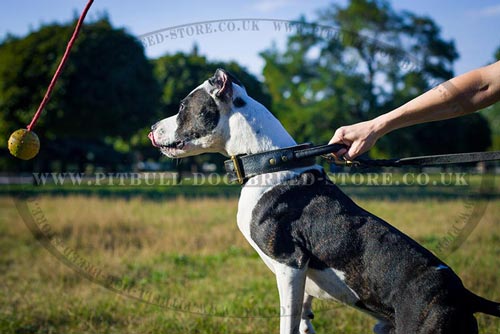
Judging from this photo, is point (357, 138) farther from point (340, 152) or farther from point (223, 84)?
point (223, 84)

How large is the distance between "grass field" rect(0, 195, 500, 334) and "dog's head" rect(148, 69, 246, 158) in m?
1.90

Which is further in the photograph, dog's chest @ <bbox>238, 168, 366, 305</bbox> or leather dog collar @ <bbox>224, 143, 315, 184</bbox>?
leather dog collar @ <bbox>224, 143, 315, 184</bbox>

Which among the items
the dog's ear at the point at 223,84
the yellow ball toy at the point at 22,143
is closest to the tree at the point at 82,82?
the yellow ball toy at the point at 22,143

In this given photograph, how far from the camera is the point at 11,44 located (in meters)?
16.2

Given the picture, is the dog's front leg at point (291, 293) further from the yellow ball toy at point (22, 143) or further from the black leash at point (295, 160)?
the yellow ball toy at point (22, 143)

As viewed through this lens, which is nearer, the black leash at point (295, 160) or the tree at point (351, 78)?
the black leash at point (295, 160)

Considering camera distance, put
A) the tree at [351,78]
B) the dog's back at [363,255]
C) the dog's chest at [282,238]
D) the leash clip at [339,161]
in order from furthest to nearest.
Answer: the tree at [351,78], the leash clip at [339,161], the dog's chest at [282,238], the dog's back at [363,255]

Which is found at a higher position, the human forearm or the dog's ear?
the dog's ear

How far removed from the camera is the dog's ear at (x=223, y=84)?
266 centimetres

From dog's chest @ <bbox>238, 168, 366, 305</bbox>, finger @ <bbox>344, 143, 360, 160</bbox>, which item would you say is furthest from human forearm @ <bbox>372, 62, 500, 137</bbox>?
dog's chest @ <bbox>238, 168, 366, 305</bbox>

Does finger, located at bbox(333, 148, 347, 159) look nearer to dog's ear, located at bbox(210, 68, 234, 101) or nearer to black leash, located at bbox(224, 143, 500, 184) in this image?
black leash, located at bbox(224, 143, 500, 184)

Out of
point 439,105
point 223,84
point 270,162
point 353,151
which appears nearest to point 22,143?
point 223,84

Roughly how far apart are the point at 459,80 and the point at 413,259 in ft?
3.00

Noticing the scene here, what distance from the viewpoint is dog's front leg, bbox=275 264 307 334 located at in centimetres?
243
